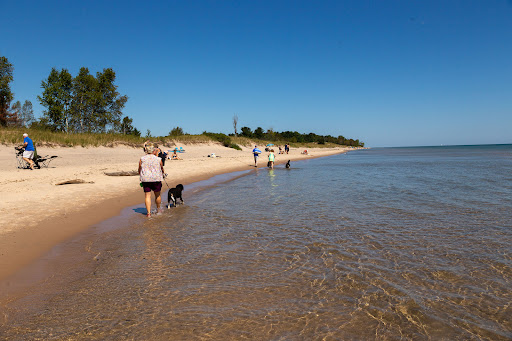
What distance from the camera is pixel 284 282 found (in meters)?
4.26

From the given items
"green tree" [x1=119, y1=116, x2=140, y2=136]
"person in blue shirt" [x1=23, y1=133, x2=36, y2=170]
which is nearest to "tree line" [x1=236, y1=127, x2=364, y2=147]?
"green tree" [x1=119, y1=116, x2=140, y2=136]

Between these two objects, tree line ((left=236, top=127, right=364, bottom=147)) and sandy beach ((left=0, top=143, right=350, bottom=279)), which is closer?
sandy beach ((left=0, top=143, right=350, bottom=279))

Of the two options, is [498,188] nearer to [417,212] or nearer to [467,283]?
[417,212]

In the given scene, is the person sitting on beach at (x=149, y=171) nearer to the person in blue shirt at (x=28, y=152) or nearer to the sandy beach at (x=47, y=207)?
the sandy beach at (x=47, y=207)

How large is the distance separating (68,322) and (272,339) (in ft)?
7.62

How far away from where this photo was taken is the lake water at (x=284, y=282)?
10.4 feet

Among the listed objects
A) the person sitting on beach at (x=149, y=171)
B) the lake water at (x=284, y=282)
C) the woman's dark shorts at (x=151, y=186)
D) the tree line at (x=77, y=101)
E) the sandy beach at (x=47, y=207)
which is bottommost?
the lake water at (x=284, y=282)

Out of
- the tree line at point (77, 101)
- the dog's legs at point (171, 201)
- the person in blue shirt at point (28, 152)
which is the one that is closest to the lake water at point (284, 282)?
the dog's legs at point (171, 201)

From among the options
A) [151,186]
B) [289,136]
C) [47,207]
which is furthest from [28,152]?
[289,136]

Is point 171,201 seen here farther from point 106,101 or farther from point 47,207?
point 106,101

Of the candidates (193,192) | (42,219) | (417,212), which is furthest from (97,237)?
(417,212)

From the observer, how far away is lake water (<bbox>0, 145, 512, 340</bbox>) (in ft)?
10.4

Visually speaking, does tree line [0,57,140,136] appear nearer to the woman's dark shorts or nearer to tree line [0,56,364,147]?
tree line [0,56,364,147]

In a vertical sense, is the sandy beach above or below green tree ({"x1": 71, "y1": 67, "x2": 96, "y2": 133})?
below
